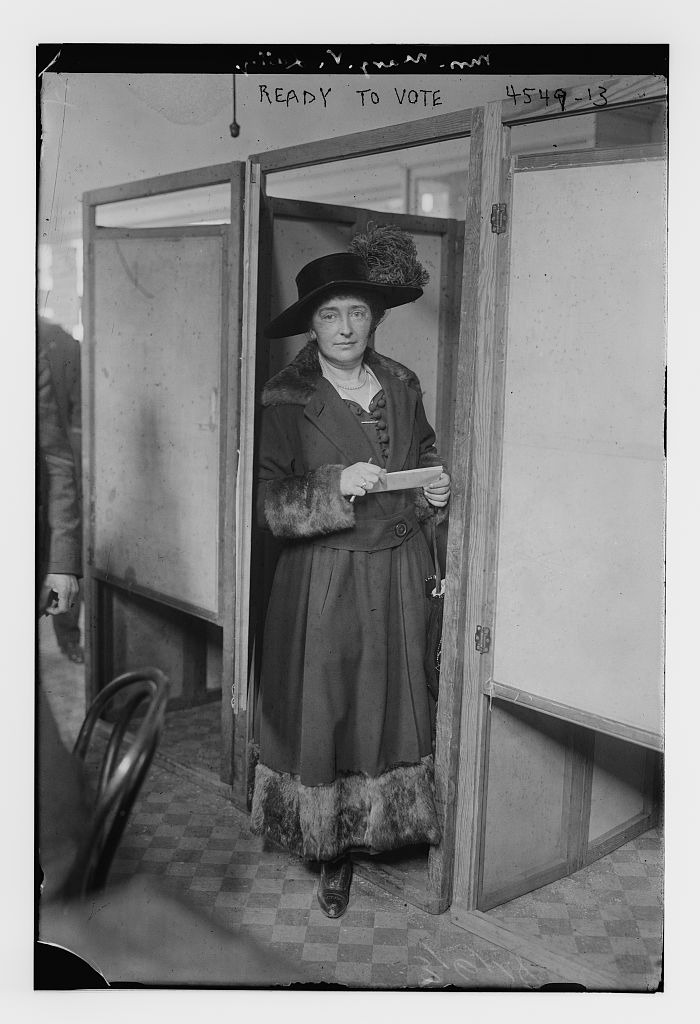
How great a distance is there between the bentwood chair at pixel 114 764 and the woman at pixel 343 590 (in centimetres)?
24

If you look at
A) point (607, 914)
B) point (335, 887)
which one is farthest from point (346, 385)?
point (607, 914)

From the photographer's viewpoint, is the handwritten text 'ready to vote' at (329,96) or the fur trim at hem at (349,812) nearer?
the handwritten text 'ready to vote' at (329,96)

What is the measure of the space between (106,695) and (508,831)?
0.96m

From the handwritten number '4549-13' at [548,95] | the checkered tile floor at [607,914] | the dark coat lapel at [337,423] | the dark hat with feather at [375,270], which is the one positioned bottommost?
the checkered tile floor at [607,914]

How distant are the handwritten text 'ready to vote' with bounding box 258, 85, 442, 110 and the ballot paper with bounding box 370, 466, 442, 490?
756 mm

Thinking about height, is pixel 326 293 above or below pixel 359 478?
above

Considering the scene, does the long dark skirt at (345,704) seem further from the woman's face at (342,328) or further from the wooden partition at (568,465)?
the woman's face at (342,328)

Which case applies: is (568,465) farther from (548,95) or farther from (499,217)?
(548,95)

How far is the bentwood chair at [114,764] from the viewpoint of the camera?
7.75 ft

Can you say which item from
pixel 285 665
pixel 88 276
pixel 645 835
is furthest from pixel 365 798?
pixel 88 276

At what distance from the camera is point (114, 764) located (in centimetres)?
239

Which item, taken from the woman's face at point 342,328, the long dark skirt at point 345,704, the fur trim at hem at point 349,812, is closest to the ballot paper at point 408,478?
the long dark skirt at point 345,704

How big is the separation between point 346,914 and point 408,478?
96 cm

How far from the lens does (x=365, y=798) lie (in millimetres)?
2404
